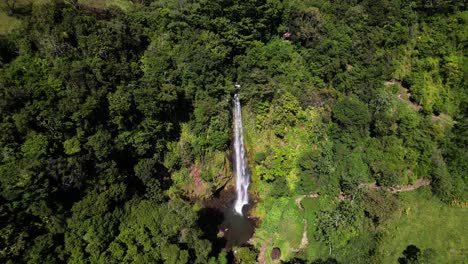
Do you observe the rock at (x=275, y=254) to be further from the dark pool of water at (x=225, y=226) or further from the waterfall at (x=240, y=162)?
the waterfall at (x=240, y=162)

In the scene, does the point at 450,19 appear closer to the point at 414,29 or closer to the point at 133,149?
the point at 414,29

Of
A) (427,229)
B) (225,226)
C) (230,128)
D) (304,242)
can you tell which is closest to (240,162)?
A: (230,128)

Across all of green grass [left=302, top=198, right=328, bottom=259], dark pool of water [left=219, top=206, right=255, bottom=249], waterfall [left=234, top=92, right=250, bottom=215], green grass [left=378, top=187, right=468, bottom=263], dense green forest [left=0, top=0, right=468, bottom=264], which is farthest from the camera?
waterfall [left=234, top=92, right=250, bottom=215]

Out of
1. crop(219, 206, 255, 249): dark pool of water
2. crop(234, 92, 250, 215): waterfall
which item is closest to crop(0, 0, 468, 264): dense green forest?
crop(234, 92, 250, 215): waterfall

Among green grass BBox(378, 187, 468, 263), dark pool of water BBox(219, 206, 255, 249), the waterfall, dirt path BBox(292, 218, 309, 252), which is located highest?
the waterfall

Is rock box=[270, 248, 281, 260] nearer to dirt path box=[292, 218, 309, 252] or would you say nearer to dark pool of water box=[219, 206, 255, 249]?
dirt path box=[292, 218, 309, 252]
